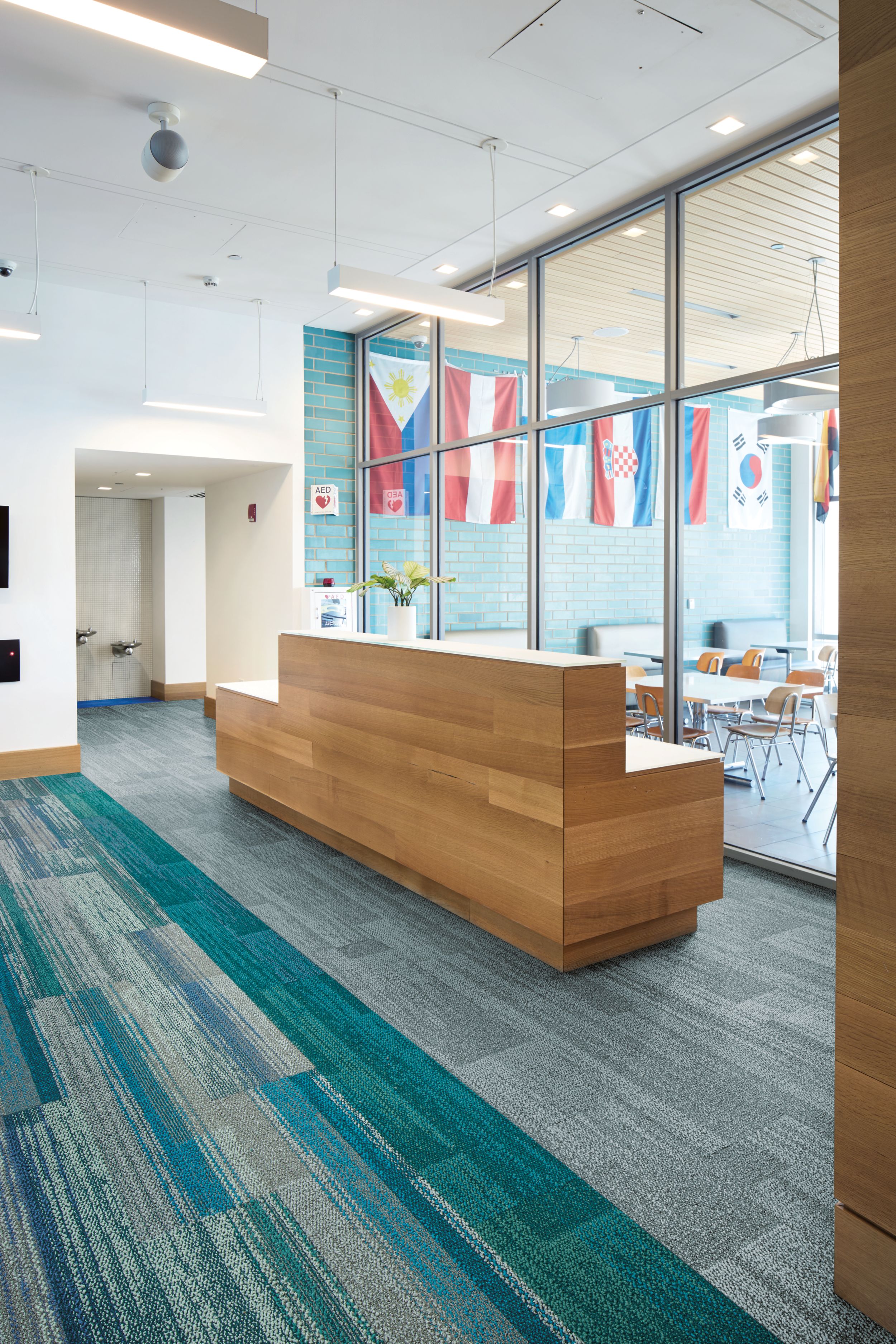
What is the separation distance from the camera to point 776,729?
5.06m

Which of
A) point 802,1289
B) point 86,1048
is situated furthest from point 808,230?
point 86,1048

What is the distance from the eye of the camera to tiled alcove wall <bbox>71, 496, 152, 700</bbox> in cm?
1039

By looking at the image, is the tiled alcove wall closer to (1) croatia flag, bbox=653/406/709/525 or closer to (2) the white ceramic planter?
(2) the white ceramic planter

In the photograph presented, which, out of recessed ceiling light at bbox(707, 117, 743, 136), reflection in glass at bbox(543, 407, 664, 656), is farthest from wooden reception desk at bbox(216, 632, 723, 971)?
recessed ceiling light at bbox(707, 117, 743, 136)

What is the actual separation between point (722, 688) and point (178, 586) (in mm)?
7292

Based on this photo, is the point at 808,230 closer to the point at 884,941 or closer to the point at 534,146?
the point at 534,146

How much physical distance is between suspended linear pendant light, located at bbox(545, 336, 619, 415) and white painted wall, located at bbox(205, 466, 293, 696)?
2736mm

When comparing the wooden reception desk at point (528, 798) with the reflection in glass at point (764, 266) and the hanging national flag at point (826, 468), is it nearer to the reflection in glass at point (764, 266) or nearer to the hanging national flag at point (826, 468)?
the hanging national flag at point (826, 468)

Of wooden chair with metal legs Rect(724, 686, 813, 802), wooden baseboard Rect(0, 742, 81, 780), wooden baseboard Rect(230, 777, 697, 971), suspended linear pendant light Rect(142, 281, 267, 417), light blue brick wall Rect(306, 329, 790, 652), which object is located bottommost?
wooden baseboard Rect(230, 777, 697, 971)

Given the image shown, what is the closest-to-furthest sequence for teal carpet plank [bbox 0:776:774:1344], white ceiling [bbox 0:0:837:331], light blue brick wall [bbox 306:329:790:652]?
teal carpet plank [bbox 0:776:774:1344] → white ceiling [bbox 0:0:837:331] → light blue brick wall [bbox 306:329:790:652]

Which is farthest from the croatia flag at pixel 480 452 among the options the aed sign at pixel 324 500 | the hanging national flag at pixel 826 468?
the hanging national flag at pixel 826 468

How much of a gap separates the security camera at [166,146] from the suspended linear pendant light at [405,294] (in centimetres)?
72

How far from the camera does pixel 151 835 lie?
500 cm

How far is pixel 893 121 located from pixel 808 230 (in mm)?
3039
